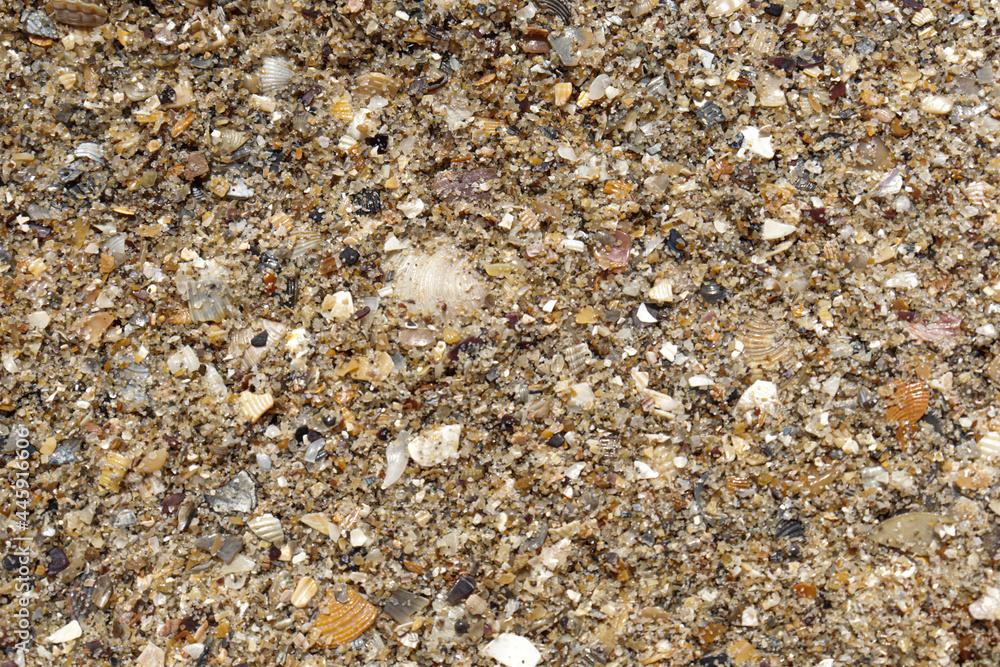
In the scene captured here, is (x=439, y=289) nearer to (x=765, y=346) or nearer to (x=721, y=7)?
(x=765, y=346)

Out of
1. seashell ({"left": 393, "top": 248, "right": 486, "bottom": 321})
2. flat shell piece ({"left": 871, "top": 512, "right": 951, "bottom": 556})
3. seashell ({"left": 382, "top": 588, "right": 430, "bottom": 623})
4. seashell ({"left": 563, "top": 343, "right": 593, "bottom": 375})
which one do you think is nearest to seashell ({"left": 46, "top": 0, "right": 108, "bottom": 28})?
seashell ({"left": 393, "top": 248, "right": 486, "bottom": 321})

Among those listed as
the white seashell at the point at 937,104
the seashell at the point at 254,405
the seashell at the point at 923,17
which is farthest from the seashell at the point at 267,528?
the seashell at the point at 923,17

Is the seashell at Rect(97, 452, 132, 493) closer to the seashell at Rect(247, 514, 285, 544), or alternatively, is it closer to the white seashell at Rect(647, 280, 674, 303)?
the seashell at Rect(247, 514, 285, 544)

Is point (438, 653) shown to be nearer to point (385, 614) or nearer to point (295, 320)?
point (385, 614)

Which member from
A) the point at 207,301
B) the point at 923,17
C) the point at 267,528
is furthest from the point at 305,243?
the point at 923,17

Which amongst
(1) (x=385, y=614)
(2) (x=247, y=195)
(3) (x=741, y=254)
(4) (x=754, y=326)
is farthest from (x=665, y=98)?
(1) (x=385, y=614)

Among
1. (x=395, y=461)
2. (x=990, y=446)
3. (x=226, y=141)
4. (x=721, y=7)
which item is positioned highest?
(x=721, y=7)
